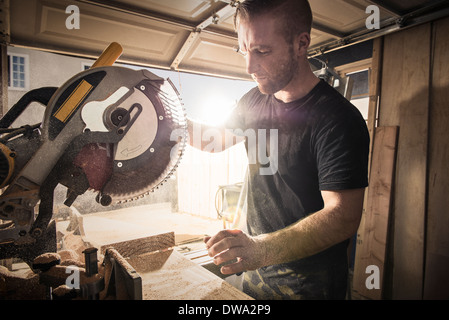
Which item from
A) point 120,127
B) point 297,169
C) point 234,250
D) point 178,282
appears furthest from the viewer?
point 297,169

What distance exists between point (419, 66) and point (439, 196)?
1.28 meters

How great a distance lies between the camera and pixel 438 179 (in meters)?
2.40

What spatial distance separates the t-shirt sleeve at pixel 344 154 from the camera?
110 centimetres

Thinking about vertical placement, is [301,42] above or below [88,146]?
above

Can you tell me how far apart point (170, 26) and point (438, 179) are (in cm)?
274

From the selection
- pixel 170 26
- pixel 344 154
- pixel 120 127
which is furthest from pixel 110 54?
pixel 170 26

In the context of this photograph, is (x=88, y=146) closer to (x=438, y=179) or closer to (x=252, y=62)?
(x=252, y=62)

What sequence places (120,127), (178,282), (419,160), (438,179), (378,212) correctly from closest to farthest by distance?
(120,127), (178,282), (438,179), (419,160), (378,212)

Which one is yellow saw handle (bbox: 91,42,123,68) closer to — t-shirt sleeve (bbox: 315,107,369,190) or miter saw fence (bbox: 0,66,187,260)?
miter saw fence (bbox: 0,66,187,260)

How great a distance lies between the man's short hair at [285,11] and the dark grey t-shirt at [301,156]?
30cm

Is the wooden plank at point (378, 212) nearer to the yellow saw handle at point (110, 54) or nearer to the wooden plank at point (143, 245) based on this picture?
the wooden plank at point (143, 245)

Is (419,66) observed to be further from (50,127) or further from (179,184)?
(179,184)

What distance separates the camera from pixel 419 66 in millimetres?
2564

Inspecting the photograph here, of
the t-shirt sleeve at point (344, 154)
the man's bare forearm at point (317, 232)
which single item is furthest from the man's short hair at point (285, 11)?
the man's bare forearm at point (317, 232)
